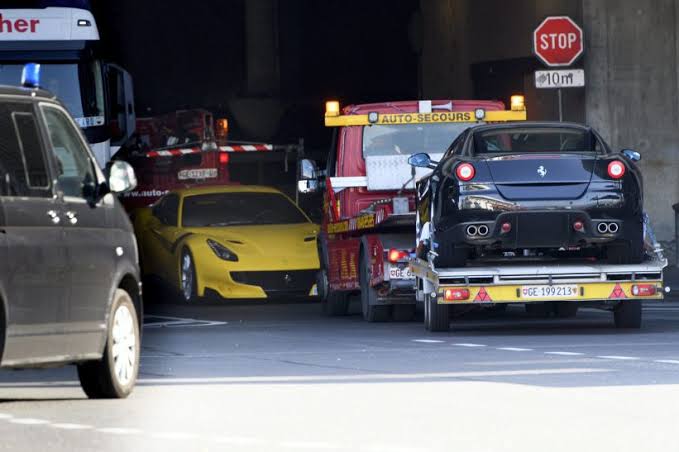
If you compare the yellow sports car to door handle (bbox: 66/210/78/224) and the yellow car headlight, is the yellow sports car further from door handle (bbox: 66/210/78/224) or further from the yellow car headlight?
door handle (bbox: 66/210/78/224)

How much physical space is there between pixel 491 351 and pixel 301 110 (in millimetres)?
38500

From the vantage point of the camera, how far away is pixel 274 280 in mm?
23672

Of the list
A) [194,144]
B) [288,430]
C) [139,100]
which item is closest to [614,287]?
[288,430]

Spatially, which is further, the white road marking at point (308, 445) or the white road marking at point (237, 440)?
the white road marking at point (237, 440)

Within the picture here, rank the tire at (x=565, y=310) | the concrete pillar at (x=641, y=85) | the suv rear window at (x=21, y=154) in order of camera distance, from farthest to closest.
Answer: the concrete pillar at (x=641, y=85)
the tire at (x=565, y=310)
the suv rear window at (x=21, y=154)

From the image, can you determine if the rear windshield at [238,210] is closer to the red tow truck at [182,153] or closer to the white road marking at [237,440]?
the red tow truck at [182,153]

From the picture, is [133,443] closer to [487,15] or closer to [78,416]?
[78,416]

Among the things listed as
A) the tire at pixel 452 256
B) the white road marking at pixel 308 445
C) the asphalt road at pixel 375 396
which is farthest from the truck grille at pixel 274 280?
the white road marking at pixel 308 445

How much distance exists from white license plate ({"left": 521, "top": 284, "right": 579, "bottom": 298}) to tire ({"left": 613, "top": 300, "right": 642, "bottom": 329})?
3.75 feet

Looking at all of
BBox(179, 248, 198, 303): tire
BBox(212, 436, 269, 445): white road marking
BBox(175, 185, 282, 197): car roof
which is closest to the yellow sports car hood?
BBox(179, 248, 198, 303): tire

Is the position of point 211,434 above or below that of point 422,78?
below

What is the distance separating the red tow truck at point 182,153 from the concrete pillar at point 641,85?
506cm

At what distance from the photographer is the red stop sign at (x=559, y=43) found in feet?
90.2

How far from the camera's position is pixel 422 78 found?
148 feet
